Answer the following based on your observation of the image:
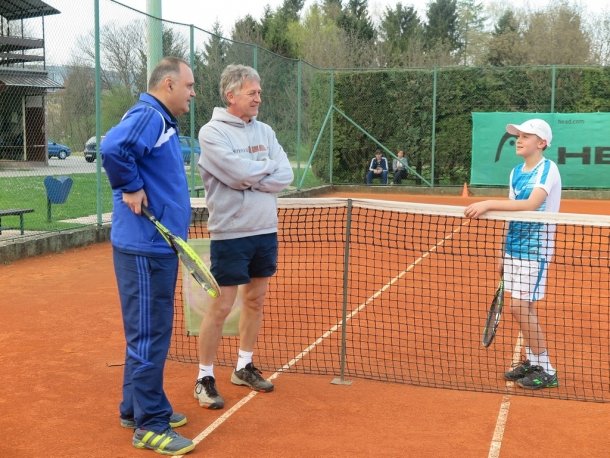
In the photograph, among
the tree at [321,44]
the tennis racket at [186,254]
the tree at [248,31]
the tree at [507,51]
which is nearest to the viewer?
the tennis racket at [186,254]

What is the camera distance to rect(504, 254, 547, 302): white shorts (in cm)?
466

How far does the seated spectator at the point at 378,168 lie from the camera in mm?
20734

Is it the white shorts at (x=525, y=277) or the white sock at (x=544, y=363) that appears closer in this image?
the white shorts at (x=525, y=277)

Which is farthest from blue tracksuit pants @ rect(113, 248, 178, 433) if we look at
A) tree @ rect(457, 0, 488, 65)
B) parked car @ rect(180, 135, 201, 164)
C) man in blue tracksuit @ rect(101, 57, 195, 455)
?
tree @ rect(457, 0, 488, 65)

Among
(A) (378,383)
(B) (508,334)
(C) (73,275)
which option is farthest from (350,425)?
(C) (73,275)

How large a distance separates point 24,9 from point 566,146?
13663 millimetres

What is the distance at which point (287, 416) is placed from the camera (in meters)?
4.32

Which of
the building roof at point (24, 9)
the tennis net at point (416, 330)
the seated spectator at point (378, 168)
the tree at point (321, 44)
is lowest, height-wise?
the tennis net at point (416, 330)

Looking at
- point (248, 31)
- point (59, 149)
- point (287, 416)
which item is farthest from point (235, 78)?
point (248, 31)

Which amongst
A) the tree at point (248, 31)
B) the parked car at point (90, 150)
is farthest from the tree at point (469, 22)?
the parked car at point (90, 150)

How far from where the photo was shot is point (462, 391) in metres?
4.79

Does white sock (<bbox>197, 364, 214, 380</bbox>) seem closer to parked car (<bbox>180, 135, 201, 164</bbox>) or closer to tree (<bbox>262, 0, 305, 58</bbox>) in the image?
parked car (<bbox>180, 135, 201, 164</bbox>)

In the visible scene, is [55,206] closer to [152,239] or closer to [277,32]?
[152,239]

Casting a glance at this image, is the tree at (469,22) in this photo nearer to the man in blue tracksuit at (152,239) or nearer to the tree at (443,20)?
the tree at (443,20)
